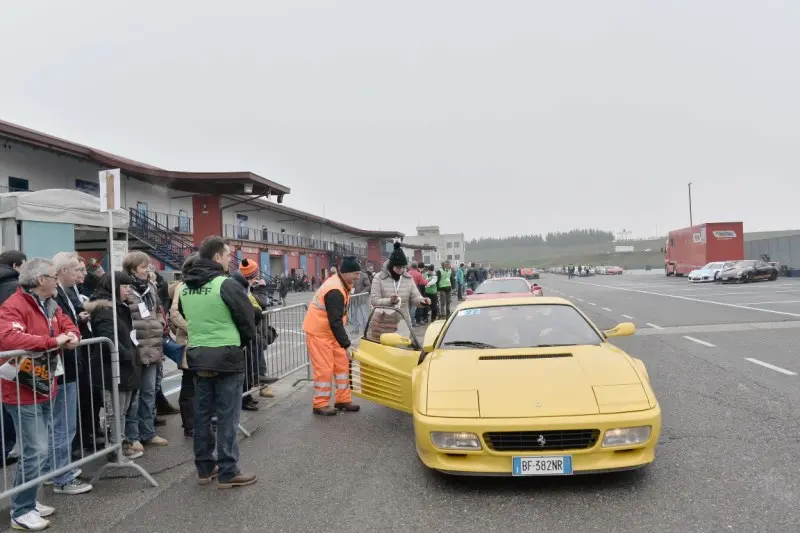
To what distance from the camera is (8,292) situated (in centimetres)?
480

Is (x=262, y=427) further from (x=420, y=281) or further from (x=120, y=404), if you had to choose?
(x=420, y=281)

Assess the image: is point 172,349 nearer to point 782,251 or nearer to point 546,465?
point 546,465

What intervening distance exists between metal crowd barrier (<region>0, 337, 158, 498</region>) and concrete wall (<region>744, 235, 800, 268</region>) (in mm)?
44802

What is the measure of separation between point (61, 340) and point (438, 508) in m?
2.80

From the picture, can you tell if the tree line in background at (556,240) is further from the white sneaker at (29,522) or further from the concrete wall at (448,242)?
the white sneaker at (29,522)

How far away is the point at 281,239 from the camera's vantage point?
50.9m

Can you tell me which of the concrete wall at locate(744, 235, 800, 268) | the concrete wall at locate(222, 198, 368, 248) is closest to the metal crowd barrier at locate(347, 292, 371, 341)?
the concrete wall at locate(222, 198, 368, 248)

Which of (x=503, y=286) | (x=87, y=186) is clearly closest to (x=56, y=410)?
(x=503, y=286)

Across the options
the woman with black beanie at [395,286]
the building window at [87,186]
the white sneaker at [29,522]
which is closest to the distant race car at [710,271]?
the woman with black beanie at [395,286]

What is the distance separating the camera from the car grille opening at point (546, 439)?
3787 mm

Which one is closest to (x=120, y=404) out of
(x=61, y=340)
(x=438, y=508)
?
(x=61, y=340)

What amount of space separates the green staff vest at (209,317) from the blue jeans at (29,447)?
108 cm

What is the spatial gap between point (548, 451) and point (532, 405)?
31 cm

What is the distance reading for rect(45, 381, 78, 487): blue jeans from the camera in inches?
165
